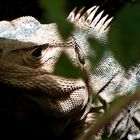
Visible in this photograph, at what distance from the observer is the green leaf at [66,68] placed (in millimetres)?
894

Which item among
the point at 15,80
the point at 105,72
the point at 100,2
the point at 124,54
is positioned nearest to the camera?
the point at 124,54

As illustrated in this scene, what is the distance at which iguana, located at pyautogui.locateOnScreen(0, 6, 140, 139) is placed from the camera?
313 centimetres

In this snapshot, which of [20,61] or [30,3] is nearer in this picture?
[20,61]

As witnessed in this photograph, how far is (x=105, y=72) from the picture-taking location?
11.3 feet

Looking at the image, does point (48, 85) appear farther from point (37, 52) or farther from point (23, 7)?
point (23, 7)

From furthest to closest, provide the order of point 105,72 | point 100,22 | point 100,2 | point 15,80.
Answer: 1. point 100,2
2. point 100,22
3. point 105,72
4. point 15,80

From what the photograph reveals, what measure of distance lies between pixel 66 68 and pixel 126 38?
121 mm

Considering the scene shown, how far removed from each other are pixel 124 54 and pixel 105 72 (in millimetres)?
2574

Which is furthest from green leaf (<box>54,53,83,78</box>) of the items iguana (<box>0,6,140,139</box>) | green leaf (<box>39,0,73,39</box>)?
iguana (<box>0,6,140,139</box>)

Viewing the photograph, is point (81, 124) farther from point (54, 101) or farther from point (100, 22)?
point (100, 22)

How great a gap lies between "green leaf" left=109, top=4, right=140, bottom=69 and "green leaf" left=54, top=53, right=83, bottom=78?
0.08 m

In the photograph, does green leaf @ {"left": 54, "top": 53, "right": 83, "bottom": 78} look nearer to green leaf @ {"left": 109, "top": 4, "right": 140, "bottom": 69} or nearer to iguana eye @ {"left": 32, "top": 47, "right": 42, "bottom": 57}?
green leaf @ {"left": 109, "top": 4, "right": 140, "bottom": 69}

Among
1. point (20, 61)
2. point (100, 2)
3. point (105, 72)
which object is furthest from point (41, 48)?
point (100, 2)

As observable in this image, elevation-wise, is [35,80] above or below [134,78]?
below
